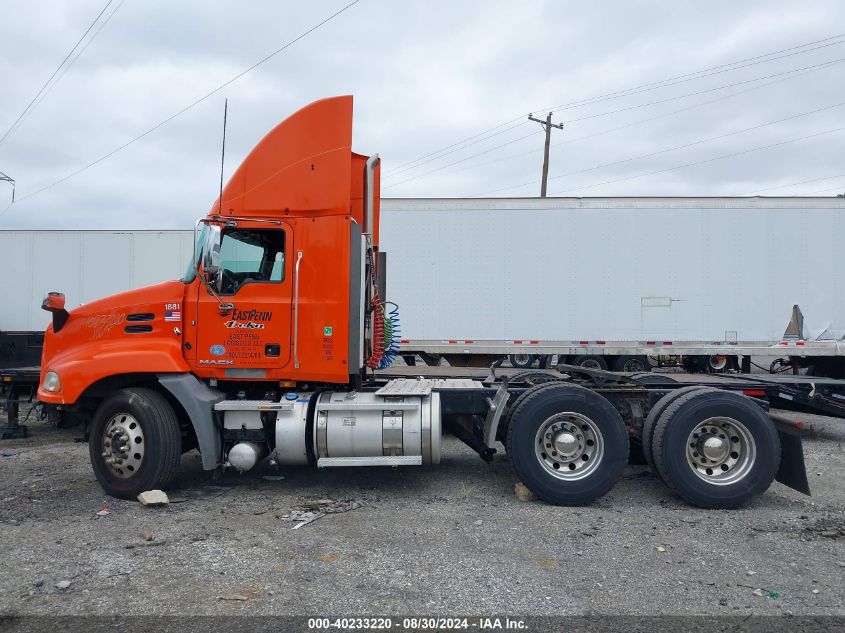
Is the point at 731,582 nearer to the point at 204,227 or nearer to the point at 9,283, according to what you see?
the point at 204,227

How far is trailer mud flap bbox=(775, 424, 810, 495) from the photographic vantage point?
555 cm

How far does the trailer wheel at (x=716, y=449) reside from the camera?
Result: 553cm

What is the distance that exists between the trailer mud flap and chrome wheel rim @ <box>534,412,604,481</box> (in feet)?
5.93

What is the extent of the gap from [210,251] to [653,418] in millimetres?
4593

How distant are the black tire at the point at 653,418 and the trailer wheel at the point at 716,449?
84 mm

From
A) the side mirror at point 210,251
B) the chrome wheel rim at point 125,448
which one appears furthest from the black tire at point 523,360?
the chrome wheel rim at point 125,448

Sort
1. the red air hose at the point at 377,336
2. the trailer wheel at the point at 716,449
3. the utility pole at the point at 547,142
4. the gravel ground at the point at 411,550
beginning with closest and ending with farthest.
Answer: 1. the gravel ground at the point at 411,550
2. the trailer wheel at the point at 716,449
3. the red air hose at the point at 377,336
4. the utility pole at the point at 547,142

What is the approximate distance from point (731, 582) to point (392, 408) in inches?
125

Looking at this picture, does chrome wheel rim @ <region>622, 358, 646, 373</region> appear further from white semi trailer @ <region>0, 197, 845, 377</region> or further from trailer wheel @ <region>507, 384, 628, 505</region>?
trailer wheel @ <region>507, 384, 628, 505</region>

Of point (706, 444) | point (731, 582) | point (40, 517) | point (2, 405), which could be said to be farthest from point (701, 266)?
point (2, 405)

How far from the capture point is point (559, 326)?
1165cm

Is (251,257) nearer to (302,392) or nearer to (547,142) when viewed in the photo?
(302,392)

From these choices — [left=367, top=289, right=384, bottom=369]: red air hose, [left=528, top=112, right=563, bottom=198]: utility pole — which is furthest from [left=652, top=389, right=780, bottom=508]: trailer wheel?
[left=528, top=112, right=563, bottom=198]: utility pole

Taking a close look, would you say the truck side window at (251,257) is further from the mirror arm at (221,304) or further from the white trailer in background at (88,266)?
the white trailer in background at (88,266)
